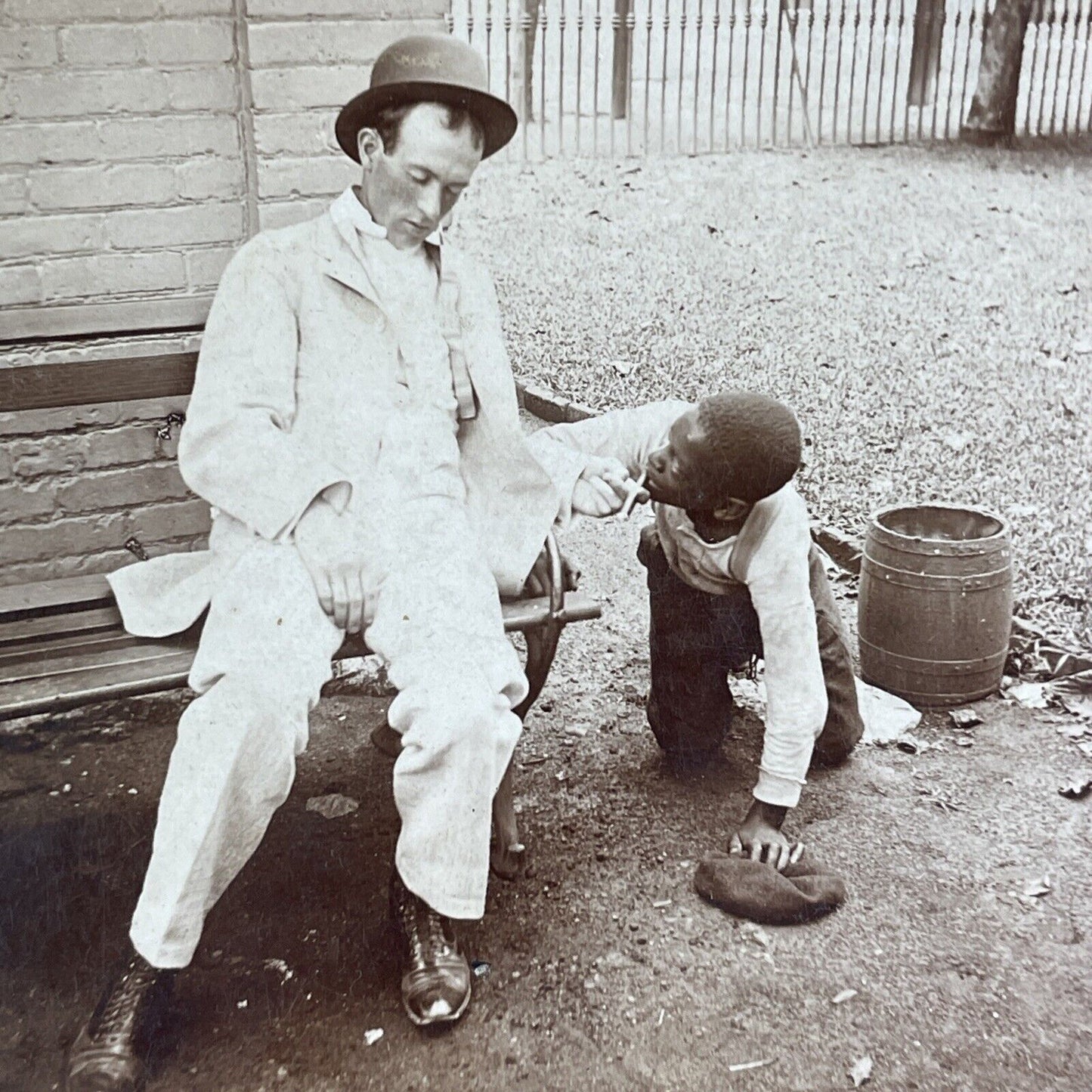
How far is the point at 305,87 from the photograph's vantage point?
349cm

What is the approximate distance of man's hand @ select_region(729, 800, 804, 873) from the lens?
3104 millimetres

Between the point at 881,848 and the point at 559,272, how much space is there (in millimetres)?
6982

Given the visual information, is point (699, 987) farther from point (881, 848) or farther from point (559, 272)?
point (559, 272)

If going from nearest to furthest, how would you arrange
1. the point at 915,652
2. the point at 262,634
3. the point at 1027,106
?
1. the point at 262,634
2. the point at 915,652
3. the point at 1027,106

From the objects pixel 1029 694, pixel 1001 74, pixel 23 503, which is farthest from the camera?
pixel 1001 74

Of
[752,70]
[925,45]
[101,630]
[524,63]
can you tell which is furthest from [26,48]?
[925,45]

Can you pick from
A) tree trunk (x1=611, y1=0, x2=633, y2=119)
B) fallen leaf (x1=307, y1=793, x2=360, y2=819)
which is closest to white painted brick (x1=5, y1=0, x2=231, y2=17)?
fallen leaf (x1=307, y1=793, x2=360, y2=819)

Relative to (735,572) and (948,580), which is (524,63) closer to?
(948,580)

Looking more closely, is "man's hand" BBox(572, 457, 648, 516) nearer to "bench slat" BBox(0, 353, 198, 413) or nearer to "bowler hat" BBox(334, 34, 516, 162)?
"bowler hat" BBox(334, 34, 516, 162)

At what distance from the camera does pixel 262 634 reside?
106 inches

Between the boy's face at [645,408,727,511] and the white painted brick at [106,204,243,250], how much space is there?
150 centimetres

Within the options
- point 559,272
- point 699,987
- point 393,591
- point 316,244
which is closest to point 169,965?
point 393,591

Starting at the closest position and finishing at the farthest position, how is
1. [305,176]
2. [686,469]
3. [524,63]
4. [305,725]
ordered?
[305,725] → [686,469] → [305,176] → [524,63]

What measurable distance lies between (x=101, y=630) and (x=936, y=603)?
2.33 metres
